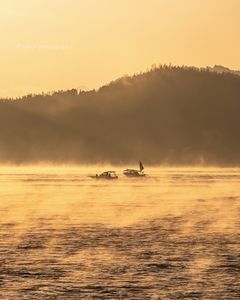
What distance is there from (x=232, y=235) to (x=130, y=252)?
72.2 feet

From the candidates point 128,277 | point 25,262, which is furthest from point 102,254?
point 128,277

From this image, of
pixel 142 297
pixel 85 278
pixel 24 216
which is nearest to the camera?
pixel 142 297

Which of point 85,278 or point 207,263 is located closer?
point 85,278

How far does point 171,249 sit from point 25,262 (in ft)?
50.5

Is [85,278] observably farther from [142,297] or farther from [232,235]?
[232,235]

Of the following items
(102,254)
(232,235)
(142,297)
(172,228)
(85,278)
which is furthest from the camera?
(172,228)

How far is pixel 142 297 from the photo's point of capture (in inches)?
2106

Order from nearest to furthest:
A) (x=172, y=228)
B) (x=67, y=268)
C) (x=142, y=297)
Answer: (x=142, y=297), (x=67, y=268), (x=172, y=228)

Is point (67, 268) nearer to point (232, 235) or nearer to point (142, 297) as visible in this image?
point (142, 297)

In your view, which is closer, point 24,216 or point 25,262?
point 25,262

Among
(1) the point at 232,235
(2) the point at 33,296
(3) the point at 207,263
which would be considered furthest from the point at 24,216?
(2) the point at 33,296

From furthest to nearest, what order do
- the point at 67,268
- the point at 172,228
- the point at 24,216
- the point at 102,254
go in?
the point at 24,216
the point at 172,228
the point at 102,254
the point at 67,268

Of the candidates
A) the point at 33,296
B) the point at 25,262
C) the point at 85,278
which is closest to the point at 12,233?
the point at 25,262

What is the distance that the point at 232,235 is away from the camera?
95.6 metres
